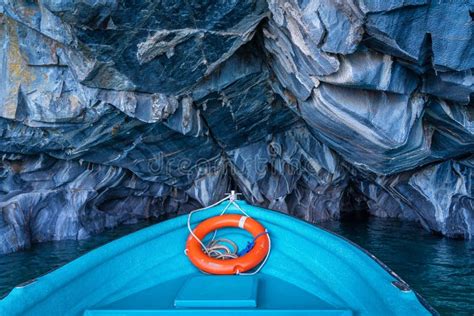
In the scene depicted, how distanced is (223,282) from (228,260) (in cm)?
52

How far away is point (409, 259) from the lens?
804 cm

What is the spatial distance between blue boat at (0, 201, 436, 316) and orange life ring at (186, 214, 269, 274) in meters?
0.18

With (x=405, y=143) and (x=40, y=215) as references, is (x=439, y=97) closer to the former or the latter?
(x=405, y=143)

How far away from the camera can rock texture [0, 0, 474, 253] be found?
207 inches

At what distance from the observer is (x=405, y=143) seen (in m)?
6.82

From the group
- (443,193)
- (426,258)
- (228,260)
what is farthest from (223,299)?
(443,193)

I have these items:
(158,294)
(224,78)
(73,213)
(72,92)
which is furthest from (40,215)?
(158,294)

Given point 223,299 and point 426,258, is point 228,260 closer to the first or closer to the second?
point 223,299

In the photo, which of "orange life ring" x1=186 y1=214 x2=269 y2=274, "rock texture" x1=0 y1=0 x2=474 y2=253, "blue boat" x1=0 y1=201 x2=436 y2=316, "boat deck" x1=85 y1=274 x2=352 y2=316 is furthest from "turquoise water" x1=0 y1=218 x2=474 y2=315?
"orange life ring" x1=186 y1=214 x2=269 y2=274

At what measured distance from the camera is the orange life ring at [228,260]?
464 cm

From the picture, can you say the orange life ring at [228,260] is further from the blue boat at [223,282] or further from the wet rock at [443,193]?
the wet rock at [443,193]

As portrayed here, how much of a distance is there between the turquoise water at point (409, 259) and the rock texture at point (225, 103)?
775 millimetres

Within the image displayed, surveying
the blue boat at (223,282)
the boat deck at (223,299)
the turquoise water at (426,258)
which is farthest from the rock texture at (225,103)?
the boat deck at (223,299)

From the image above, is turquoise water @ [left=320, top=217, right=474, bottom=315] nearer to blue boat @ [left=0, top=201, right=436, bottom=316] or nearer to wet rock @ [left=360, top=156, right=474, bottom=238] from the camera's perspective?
wet rock @ [left=360, top=156, right=474, bottom=238]
